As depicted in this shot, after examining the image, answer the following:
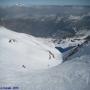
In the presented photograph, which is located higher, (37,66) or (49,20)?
(49,20)

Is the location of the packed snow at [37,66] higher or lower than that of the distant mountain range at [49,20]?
lower

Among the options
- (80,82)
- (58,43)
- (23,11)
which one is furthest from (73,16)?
(80,82)

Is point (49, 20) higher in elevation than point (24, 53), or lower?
higher

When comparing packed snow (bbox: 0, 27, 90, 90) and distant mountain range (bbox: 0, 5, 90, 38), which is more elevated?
distant mountain range (bbox: 0, 5, 90, 38)

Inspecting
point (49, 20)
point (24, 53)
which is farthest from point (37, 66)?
point (49, 20)

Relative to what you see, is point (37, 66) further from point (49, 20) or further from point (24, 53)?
point (49, 20)

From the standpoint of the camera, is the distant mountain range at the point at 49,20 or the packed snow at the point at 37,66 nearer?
the packed snow at the point at 37,66

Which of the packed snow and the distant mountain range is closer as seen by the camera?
the packed snow

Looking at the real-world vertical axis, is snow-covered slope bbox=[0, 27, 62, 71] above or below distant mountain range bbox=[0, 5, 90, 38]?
below
